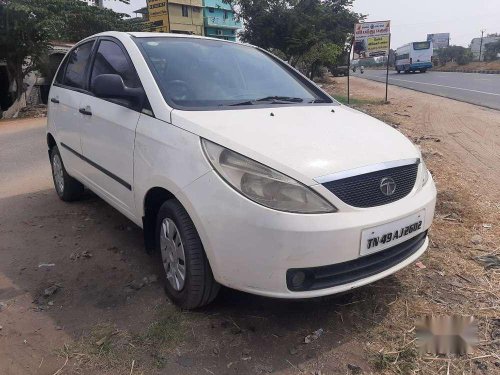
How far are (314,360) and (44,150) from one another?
814cm

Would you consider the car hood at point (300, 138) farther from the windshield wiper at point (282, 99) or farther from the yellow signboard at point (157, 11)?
the yellow signboard at point (157, 11)

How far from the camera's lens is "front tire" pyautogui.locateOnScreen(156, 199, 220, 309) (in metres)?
2.54

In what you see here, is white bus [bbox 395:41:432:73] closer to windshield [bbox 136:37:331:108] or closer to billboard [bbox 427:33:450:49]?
billboard [bbox 427:33:450:49]

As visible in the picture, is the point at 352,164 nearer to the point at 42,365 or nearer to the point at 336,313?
the point at 336,313

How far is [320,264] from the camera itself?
2285 mm

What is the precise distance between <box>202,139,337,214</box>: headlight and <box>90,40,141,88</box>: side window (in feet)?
4.00

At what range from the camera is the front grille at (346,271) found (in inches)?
92.1

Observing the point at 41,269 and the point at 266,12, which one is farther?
the point at 266,12

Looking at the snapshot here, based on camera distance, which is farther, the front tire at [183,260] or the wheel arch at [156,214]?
the front tire at [183,260]

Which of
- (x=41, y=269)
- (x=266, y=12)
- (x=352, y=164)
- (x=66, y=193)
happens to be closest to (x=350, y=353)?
(x=352, y=164)

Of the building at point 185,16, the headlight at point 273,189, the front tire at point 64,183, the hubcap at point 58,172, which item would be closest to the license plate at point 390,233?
the headlight at point 273,189

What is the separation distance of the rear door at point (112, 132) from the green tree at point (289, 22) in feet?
92.1

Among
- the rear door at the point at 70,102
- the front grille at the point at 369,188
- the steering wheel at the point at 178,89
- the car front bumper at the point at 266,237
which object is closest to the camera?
the car front bumper at the point at 266,237

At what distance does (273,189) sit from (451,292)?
5.27ft
